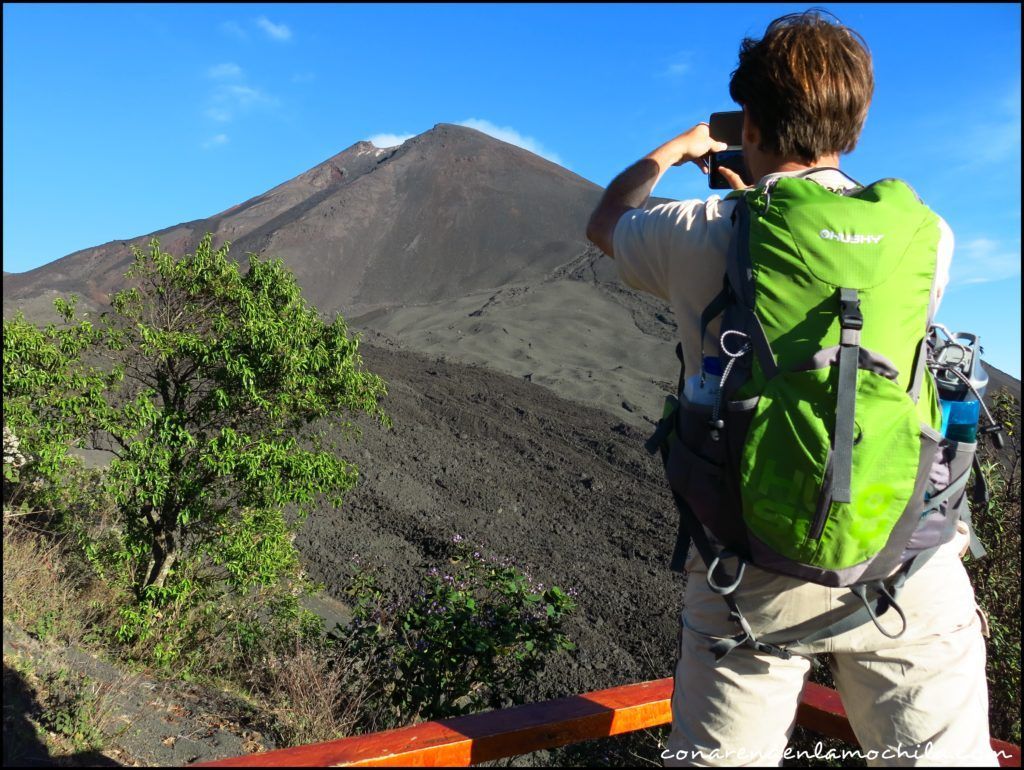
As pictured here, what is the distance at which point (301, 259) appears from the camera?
3612 cm

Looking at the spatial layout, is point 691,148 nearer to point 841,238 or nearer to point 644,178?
point 644,178

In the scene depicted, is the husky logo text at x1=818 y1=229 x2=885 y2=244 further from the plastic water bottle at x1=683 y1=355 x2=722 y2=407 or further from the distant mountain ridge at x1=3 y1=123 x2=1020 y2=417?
the distant mountain ridge at x1=3 y1=123 x2=1020 y2=417

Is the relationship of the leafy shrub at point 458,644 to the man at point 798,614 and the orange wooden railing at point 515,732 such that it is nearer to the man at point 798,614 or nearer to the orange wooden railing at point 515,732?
the orange wooden railing at point 515,732

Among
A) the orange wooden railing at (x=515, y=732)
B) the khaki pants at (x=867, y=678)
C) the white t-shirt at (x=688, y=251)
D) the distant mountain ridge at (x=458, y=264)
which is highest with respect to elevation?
the distant mountain ridge at (x=458, y=264)

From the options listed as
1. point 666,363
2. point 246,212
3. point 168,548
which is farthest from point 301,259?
point 168,548

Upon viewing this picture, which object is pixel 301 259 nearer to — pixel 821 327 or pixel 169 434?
pixel 169 434

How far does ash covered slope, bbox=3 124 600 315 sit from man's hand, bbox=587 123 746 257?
29.9m

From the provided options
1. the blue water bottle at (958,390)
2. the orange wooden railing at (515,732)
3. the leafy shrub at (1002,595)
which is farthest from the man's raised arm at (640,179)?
the leafy shrub at (1002,595)

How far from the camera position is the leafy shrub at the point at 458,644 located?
12.7 ft

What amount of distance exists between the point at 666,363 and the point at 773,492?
2003 cm

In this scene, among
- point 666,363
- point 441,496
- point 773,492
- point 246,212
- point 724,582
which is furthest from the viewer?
point 246,212

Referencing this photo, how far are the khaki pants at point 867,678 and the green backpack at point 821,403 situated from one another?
34mm

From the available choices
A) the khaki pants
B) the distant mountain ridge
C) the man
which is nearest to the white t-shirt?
the man

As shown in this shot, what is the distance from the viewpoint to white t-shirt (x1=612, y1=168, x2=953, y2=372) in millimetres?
1453
